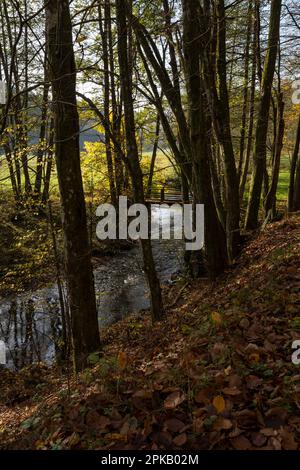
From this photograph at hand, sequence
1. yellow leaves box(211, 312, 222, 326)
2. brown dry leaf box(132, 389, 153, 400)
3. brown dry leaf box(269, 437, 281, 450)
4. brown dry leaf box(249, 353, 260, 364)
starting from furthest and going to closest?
yellow leaves box(211, 312, 222, 326)
brown dry leaf box(249, 353, 260, 364)
brown dry leaf box(132, 389, 153, 400)
brown dry leaf box(269, 437, 281, 450)

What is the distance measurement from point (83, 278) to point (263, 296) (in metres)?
2.53

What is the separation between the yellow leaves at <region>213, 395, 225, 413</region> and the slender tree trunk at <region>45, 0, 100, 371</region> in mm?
3155

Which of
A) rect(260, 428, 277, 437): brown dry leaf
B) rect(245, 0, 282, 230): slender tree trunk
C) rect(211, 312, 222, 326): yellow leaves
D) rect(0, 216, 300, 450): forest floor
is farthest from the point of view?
rect(245, 0, 282, 230): slender tree trunk

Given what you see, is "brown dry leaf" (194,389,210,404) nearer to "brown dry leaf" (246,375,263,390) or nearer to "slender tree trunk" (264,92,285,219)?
Result: "brown dry leaf" (246,375,263,390)

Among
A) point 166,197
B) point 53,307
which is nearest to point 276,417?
point 53,307

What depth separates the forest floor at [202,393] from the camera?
2740mm

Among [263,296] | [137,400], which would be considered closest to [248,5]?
[263,296]

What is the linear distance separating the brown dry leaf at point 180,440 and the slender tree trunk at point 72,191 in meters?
3.24

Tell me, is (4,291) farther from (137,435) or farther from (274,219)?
(137,435)

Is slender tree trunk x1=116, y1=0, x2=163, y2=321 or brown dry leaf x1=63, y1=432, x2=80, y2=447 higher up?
slender tree trunk x1=116, y1=0, x2=163, y2=321

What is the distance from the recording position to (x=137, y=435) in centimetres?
283

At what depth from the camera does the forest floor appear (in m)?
2.74

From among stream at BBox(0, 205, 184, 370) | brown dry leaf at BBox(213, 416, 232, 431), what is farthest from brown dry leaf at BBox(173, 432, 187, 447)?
stream at BBox(0, 205, 184, 370)

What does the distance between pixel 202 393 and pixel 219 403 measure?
A: 0.23m
